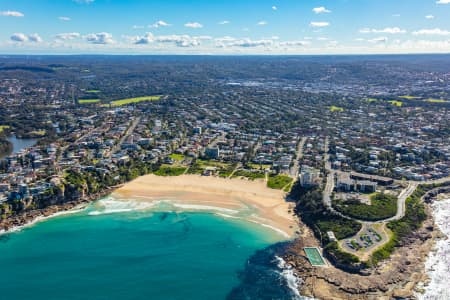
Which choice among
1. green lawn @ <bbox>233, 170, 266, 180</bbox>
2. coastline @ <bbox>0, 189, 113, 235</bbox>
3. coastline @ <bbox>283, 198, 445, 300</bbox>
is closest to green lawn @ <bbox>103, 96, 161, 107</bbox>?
green lawn @ <bbox>233, 170, 266, 180</bbox>

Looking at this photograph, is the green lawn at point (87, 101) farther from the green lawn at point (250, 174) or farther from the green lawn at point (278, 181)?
the green lawn at point (278, 181)

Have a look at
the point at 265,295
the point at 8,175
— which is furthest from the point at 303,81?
the point at 265,295

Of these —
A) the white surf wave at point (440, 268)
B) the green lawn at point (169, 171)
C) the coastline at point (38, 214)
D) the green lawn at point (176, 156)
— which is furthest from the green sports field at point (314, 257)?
the green lawn at point (176, 156)

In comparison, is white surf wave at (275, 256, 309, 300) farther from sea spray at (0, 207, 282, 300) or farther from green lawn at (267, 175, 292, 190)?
green lawn at (267, 175, 292, 190)

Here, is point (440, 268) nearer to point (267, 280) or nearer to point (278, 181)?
point (267, 280)

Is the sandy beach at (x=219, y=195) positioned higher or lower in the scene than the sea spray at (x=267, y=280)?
higher

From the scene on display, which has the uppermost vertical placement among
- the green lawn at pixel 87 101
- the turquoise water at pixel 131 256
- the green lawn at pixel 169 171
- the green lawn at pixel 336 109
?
the green lawn at pixel 336 109

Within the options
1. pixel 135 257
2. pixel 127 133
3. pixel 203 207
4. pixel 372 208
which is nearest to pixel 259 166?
pixel 203 207

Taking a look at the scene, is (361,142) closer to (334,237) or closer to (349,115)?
(349,115)
